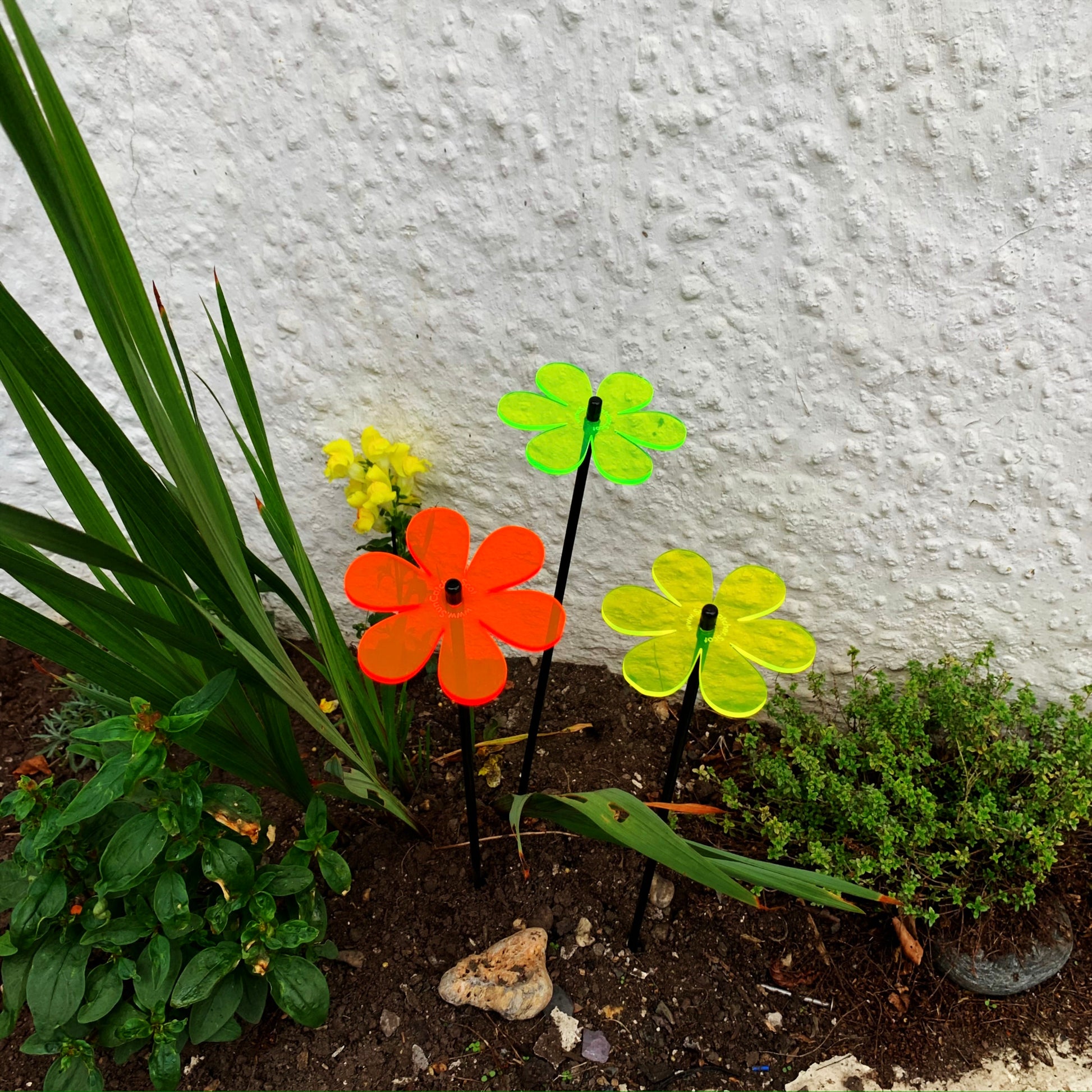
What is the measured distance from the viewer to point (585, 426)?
1.00 meters

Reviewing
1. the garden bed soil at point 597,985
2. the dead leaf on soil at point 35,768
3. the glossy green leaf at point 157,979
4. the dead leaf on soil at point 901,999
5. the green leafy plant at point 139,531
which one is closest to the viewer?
the green leafy plant at point 139,531

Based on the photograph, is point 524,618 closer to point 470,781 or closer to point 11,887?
point 470,781

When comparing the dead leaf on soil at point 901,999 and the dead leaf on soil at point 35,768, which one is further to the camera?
the dead leaf on soil at point 35,768

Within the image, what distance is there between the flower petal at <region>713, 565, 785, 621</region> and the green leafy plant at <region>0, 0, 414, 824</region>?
48 cm

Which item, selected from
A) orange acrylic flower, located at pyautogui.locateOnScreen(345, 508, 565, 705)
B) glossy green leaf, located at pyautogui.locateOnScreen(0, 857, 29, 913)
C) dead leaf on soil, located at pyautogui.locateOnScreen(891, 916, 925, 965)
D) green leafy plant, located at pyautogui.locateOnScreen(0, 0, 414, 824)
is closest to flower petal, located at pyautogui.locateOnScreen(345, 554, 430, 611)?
orange acrylic flower, located at pyautogui.locateOnScreen(345, 508, 565, 705)

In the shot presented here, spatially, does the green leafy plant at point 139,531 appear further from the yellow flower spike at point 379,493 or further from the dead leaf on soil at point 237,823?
the yellow flower spike at point 379,493

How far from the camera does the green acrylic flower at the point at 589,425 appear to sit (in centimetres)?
100

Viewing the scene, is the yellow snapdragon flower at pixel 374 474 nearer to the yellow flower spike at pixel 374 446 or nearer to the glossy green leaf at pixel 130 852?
the yellow flower spike at pixel 374 446

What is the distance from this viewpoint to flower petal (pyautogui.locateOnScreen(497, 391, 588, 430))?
1.04 meters

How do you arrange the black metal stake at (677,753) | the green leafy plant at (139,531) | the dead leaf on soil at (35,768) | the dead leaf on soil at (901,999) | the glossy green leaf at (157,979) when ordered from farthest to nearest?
the dead leaf on soil at (35,768)
the dead leaf on soil at (901,999)
the glossy green leaf at (157,979)
the black metal stake at (677,753)
the green leafy plant at (139,531)

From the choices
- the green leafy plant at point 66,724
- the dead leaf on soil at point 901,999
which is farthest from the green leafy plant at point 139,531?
the dead leaf on soil at point 901,999

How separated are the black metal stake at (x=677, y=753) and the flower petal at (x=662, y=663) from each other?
0.02 metres

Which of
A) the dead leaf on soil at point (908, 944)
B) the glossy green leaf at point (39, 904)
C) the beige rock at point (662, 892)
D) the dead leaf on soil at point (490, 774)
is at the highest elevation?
the glossy green leaf at point (39, 904)

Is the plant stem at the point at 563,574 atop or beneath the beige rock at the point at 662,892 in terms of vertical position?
atop
